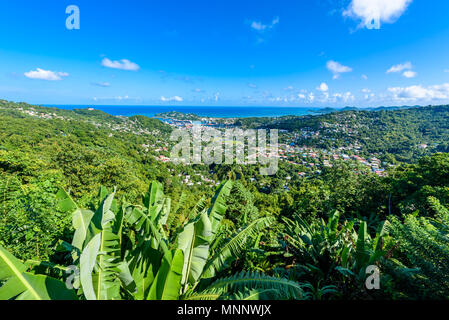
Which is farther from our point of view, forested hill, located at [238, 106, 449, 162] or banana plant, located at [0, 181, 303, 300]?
forested hill, located at [238, 106, 449, 162]

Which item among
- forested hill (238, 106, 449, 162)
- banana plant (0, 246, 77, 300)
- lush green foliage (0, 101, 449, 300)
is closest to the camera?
banana plant (0, 246, 77, 300)

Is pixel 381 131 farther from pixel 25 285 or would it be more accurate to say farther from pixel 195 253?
pixel 25 285

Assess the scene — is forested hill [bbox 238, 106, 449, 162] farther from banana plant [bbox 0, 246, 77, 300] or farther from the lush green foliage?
banana plant [bbox 0, 246, 77, 300]

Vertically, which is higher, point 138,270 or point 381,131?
point 381,131

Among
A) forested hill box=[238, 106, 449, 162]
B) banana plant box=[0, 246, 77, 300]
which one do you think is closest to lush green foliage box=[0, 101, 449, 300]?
banana plant box=[0, 246, 77, 300]

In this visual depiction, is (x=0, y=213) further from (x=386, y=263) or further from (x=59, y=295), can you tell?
(x=386, y=263)

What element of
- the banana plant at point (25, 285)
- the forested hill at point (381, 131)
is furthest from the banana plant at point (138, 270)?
the forested hill at point (381, 131)

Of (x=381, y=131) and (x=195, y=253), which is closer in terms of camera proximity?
(x=195, y=253)

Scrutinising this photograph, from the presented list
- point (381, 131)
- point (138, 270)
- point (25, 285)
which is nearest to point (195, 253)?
point (138, 270)

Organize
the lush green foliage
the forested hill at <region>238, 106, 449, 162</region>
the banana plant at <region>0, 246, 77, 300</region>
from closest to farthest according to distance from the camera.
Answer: the banana plant at <region>0, 246, 77, 300</region>, the lush green foliage, the forested hill at <region>238, 106, 449, 162</region>

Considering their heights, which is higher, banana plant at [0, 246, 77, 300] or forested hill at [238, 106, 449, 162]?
forested hill at [238, 106, 449, 162]

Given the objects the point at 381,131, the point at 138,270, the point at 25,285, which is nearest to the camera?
the point at 25,285

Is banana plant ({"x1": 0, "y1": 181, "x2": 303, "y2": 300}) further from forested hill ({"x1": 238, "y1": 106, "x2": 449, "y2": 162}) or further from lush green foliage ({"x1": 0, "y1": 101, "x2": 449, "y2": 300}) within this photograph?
forested hill ({"x1": 238, "y1": 106, "x2": 449, "y2": 162})
